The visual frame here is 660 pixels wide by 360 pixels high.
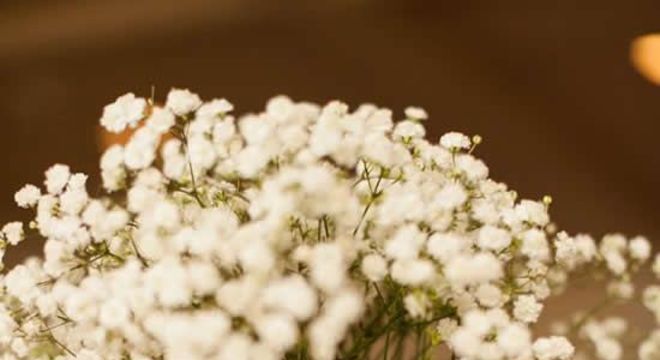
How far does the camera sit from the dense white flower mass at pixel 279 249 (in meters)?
0.56

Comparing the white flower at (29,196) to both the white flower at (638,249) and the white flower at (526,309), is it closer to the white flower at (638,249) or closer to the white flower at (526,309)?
the white flower at (526,309)

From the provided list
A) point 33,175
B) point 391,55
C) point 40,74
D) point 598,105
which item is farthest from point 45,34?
point 598,105

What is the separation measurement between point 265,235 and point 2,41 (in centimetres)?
226

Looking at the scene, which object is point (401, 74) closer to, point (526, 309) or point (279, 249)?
point (526, 309)

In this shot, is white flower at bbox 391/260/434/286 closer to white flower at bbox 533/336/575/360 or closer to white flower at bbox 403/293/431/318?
white flower at bbox 403/293/431/318

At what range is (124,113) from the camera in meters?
0.70

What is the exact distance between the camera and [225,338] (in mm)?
541

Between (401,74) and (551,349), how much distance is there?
1836 mm

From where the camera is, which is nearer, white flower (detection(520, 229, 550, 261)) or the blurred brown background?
white flower (detection(520, 229, 550, 261))

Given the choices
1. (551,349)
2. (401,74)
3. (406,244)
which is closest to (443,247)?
(406,244)

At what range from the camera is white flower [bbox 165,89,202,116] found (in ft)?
2.30

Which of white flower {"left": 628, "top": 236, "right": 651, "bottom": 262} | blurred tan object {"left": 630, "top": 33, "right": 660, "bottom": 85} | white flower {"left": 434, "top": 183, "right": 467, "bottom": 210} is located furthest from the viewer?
blurred tan object {"left": 630, "top": 33, "right": 660, "bottom": 85}

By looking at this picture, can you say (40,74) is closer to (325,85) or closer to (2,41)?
(2,41)

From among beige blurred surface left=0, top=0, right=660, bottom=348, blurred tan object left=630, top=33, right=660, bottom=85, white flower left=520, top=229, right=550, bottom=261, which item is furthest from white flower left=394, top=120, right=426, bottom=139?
blurred tan object left=630, top=33, right=660, bottom=85
